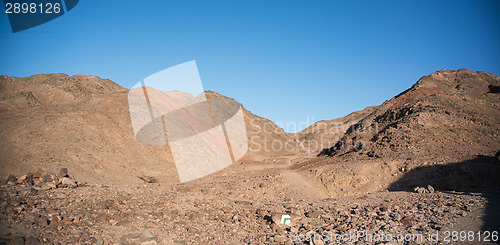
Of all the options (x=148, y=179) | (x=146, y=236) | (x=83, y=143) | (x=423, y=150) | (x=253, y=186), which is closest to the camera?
(x=146, y=236)

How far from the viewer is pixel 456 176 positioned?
1489 cm

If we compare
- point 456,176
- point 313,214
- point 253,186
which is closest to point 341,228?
point 313,214

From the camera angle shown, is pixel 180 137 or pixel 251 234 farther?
pixel 180 137

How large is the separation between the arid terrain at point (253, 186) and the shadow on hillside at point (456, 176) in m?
0.06

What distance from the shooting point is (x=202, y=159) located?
27641 mm

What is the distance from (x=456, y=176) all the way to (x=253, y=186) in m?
10.7

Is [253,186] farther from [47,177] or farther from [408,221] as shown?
[47,177]

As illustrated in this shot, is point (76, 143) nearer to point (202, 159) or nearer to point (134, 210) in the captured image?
point (202, 159)

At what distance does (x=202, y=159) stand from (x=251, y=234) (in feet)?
66.5

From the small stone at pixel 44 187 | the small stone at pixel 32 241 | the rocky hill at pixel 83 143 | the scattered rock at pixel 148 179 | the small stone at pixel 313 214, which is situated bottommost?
the small stone at pixel 313 214

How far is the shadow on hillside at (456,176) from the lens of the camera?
14.3m

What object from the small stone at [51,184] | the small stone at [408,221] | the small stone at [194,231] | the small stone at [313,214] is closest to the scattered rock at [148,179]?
the small stone at [51,184]

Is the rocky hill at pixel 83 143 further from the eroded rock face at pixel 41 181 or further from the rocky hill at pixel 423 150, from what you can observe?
the rocky hill at pixel 423 150

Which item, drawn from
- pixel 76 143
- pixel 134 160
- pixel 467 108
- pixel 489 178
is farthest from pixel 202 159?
pixel 467 108
